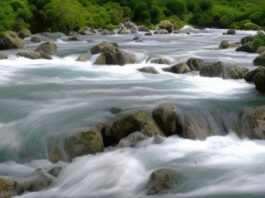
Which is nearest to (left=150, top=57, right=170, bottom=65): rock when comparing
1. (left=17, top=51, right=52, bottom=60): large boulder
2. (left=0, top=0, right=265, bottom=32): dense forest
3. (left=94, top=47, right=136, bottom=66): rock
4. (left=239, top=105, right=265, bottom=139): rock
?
(left=94, top=47, right=136, bottom=66): rock

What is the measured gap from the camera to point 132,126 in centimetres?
1177

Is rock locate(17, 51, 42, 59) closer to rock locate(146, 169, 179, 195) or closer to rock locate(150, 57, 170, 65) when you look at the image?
rock locate(150, 57, 170, 65)

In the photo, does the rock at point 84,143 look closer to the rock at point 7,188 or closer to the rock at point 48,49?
the rock at point 7,188

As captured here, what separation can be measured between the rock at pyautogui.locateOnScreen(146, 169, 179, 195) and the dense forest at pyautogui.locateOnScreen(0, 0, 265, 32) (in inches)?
1383

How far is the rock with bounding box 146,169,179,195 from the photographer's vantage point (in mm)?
8977

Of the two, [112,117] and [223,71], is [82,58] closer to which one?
[223,71]

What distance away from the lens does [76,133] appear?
11.5 metres

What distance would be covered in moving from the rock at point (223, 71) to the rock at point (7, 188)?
1131 cm

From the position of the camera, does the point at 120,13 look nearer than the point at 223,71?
No

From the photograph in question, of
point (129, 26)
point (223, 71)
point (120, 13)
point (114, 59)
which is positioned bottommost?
point (129, 26)

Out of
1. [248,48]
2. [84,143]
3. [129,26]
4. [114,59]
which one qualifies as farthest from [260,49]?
[129,26]

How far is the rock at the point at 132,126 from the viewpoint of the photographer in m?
11.7

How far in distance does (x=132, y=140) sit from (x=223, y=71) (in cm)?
863

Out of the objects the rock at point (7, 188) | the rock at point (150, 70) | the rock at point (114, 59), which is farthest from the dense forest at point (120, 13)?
the rock at point (7, 188)
